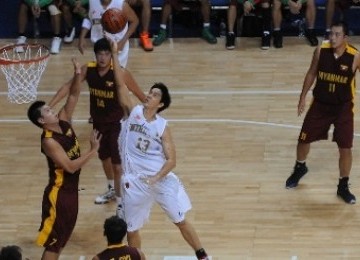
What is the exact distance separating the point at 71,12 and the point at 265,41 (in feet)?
9.97

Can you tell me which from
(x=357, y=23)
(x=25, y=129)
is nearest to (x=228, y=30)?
(x=357, y=23)

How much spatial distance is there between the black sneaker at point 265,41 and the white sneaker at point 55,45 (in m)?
3.13

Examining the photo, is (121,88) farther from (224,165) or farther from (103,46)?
(224,165)

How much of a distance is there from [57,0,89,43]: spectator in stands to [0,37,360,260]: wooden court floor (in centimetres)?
41

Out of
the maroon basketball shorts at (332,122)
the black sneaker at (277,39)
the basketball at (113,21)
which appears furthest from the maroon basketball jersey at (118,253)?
the black sneaker at (277,39)

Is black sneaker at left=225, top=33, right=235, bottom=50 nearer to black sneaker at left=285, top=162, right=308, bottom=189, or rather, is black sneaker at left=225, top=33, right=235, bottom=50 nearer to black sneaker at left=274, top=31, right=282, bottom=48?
black sneaker at left=274, top=31, right=282, bottom=48

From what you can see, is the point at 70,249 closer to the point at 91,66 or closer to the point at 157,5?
the point at 91,66

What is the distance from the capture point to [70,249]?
26.9ft

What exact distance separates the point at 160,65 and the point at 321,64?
4281mm

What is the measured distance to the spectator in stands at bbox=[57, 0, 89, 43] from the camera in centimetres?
1302

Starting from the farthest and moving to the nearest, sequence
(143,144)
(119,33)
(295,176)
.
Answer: (119,33) < (295,176) < (143,144)

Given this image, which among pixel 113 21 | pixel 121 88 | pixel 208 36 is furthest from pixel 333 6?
pixel 121 88

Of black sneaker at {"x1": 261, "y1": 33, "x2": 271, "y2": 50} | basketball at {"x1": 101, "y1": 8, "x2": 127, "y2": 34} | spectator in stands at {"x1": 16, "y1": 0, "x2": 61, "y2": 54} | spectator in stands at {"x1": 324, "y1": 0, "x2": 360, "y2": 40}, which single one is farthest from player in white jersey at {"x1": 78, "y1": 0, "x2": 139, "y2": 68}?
spectator in stands at {"x1": 324, "y1": 0, "x2": 360, "y2": 40}

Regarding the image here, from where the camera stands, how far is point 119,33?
10250mm
